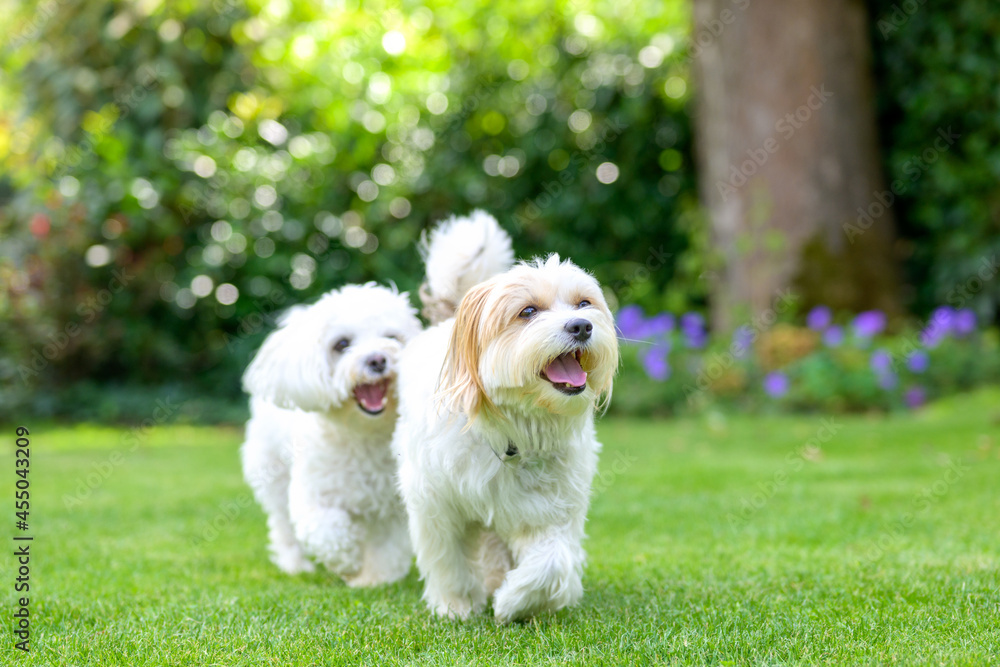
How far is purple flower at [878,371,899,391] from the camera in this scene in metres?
9.23

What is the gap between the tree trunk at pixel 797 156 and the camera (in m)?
9.98

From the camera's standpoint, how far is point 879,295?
1023 centimetres

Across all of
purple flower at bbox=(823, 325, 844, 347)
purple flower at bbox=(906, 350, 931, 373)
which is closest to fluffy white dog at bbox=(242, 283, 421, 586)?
purple flower at bbox=(823, 325, 844, 347)

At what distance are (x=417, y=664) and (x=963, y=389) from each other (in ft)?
27.5

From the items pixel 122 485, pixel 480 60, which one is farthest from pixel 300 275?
pixel 122 485

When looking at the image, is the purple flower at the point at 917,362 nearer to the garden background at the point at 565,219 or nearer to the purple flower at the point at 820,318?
the garden background at the point at 565,219

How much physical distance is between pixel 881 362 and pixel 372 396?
21.4 ft

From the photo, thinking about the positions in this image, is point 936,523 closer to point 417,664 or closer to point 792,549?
point 792,549

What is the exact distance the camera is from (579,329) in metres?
3.01

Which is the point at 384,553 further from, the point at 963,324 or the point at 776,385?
the point at 963,324

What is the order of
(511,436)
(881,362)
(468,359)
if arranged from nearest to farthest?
(468,359)
(511,436)
(881,362)

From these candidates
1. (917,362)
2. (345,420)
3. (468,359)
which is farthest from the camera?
(917,362)

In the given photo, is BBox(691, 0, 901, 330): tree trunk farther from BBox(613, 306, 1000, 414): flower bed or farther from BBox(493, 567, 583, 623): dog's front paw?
BBox(493, 567, 583, 623): dog's front paw

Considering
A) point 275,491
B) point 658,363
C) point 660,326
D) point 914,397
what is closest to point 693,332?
point 660,326
